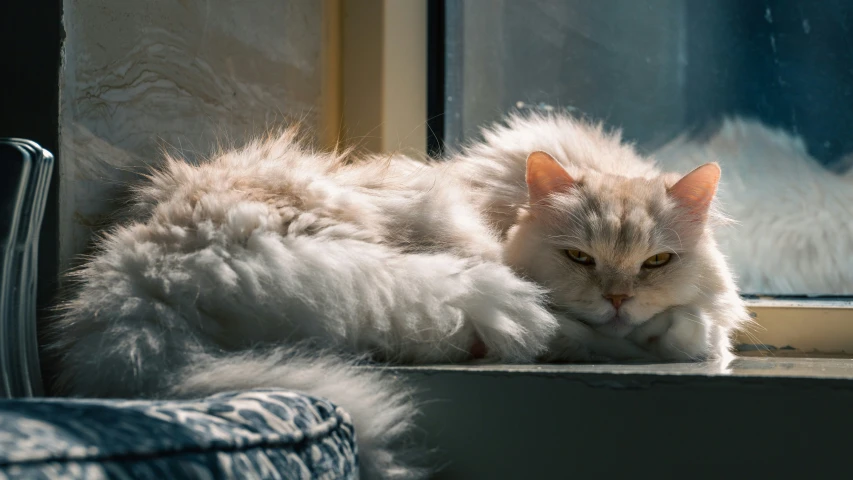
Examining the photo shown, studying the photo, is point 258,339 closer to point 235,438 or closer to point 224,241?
point 224,241

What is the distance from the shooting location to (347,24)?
2.02 metres

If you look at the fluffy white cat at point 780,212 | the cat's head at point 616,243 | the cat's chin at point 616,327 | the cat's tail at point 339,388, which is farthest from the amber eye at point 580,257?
the fluffy white cat at point 780,212

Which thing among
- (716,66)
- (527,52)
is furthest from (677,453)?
(527,52)

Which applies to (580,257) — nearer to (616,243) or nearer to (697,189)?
(616,243)

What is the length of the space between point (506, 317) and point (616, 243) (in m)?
0.28

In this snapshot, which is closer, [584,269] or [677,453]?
[677,453]

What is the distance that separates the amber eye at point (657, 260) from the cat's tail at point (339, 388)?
56 cm

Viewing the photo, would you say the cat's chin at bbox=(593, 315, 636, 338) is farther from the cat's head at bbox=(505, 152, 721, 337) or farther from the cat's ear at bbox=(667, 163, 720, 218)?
the cat's ear at bbox=(667, 163, 720, 218)

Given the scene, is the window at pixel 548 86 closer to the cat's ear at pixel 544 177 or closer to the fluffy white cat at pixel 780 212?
the fluffy white cat at pixel 780 212

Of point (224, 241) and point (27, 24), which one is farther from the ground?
point (27, 24)

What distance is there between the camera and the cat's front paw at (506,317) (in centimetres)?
113

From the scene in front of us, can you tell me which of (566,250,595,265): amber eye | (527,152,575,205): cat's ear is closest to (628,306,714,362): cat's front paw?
(566,250,595,265): amber eye

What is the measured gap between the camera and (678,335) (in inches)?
50.0

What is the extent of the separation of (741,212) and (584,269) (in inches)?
29.3
